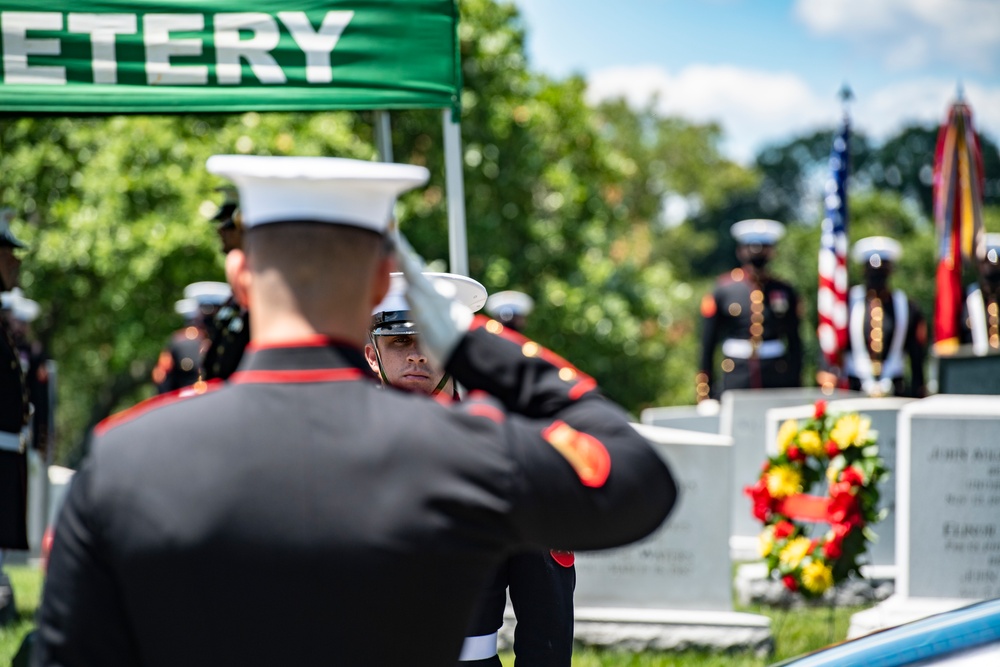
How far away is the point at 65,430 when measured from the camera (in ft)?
100

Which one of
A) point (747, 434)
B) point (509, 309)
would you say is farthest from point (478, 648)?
point (509, 309)

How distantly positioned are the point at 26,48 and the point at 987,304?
8.86 meters

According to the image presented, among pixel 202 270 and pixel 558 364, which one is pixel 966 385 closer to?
pixel 558 364

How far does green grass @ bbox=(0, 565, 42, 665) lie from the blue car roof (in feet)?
12.4

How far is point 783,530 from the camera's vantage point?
7.21m

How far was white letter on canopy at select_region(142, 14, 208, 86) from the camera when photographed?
5.20m

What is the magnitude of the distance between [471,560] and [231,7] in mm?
3859

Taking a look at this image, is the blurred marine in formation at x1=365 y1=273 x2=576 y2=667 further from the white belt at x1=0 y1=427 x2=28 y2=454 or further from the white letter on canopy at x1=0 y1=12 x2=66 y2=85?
the white belt at x1=0 y1=427 x2=28 y2=454

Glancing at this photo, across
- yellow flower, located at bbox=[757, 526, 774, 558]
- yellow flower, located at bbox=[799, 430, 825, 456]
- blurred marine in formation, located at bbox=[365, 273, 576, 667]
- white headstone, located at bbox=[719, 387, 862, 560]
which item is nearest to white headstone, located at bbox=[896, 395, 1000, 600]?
yellow flower, located at bbox=[799, 430, 825, 456]

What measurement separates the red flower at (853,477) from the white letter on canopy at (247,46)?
12.1 feet

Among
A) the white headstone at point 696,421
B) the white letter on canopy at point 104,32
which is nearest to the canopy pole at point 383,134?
the white letter on canopy at point 104,32

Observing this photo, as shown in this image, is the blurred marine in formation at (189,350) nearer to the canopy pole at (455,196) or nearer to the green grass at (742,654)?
the green grass at (742,654)

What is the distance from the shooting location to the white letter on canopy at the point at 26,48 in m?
5.11

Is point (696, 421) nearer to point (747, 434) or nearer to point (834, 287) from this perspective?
point (747, 434)
